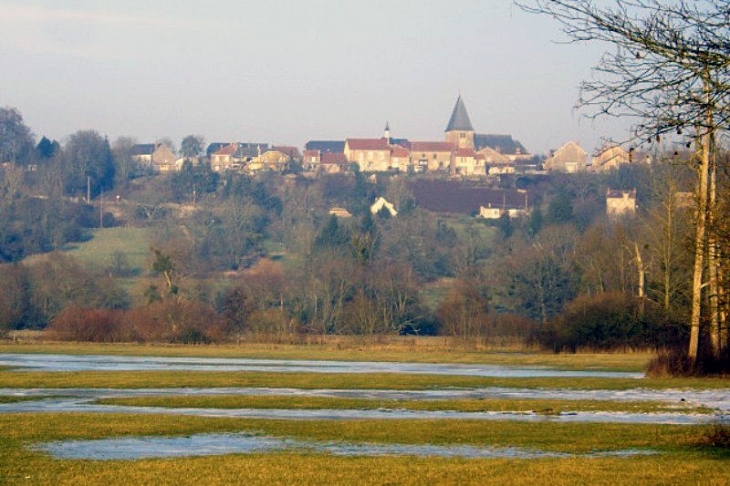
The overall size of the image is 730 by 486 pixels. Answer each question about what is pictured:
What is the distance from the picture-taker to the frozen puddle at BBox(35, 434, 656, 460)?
2297 centimetres

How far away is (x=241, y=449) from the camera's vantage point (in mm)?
23906

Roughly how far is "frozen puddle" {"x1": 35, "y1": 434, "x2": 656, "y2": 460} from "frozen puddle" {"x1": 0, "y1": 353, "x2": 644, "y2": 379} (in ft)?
87.5

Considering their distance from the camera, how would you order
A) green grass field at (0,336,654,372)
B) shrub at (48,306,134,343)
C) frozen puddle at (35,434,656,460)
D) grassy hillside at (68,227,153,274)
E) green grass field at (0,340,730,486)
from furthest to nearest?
grassy hillside at (68,227,153,274) < shrub at (48,306,134,343) < green grass field at (0,336,654,372) < frozen puddle at (35,434,656,460) < green grass field at (0,340,730,486)

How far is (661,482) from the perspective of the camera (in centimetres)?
1903

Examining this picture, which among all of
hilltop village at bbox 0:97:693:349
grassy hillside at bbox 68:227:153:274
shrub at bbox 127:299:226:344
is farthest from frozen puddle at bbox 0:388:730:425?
grassy hillside at bbox 68:227:153:274

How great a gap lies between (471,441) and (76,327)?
207 ft

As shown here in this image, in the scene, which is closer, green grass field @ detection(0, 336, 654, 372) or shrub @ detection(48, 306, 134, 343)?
green grass field @ detection(0, 336, 654, 372)

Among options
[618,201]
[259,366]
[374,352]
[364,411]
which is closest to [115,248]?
[618,201]

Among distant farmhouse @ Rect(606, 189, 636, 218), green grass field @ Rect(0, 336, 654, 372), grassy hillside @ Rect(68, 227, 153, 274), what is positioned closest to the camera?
green grass field @ Rect(0, 336, 654, 372)

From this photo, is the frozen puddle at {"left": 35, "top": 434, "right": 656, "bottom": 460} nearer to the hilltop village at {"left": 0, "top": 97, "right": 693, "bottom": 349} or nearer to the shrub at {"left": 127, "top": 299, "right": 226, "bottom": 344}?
the hilltop village at {"left": 0, "top": 97, "right": 693, "bottom": 349}

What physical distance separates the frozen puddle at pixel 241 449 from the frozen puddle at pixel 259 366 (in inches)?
1050

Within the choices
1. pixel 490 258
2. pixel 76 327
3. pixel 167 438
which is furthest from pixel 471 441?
pixel 490 258

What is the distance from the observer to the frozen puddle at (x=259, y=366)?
53.1 m

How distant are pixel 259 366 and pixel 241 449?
34.7 metres
